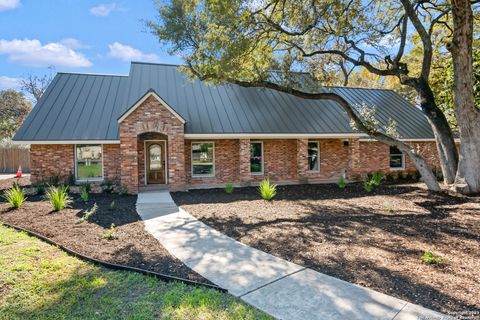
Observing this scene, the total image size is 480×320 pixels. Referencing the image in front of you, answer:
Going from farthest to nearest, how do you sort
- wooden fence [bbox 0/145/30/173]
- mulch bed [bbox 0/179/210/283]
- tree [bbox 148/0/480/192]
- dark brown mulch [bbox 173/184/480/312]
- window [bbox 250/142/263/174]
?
wooden fence [bbox 0/145/30/173], window [bbox 250/142/263/174], tree [bbox 148/0/480/192], mulch bed [bbox 0/179/210/283], dark brown mulch [bbox 173/184/480/312]

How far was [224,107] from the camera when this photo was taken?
15312mm

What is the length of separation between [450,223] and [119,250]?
7678 mm

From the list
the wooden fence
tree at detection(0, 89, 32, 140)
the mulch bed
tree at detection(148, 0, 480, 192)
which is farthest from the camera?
tree at detection(0, 89, 32, 140)

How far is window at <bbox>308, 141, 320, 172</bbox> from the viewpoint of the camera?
16203mm

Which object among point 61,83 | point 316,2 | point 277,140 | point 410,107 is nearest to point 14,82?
point 61,83

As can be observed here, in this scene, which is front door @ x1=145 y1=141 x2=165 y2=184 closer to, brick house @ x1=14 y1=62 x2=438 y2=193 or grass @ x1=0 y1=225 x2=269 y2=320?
brick house @ x1=14 y1=62 x2=438 y2=193

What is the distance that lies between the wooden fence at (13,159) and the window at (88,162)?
52.2 ft

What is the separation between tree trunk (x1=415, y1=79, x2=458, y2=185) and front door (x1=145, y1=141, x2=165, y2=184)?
38.4 ft

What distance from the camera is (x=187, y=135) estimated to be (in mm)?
13023

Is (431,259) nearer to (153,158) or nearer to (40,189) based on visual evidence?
(153,158)

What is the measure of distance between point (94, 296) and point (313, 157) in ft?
46.2

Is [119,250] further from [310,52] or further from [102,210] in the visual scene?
[310,52]

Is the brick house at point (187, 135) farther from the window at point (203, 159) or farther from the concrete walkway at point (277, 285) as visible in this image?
the concrete walkway at point (277, 285)

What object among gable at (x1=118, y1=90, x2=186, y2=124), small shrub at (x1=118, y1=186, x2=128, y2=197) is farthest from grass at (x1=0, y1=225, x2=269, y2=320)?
gable at (x1=118, y1=90, x2=186, y2=124)
